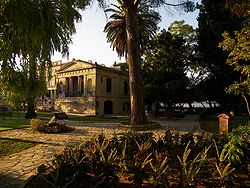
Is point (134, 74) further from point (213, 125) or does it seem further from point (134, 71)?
point (213, 125)

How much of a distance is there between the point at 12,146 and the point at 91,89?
2910 centimetres

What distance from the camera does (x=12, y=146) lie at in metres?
10.0

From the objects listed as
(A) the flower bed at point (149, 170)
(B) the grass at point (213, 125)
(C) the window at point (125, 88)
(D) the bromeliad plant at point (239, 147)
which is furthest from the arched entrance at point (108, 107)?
(D) the bromeliad plant at point (239, 147)

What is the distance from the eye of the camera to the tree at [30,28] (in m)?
7.58

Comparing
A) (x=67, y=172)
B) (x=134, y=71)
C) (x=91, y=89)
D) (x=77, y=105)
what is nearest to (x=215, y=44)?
(x=134, y=71)

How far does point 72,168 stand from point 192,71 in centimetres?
3773

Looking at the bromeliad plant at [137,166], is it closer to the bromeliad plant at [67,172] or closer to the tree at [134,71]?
the bromeliad plant at [67,172]

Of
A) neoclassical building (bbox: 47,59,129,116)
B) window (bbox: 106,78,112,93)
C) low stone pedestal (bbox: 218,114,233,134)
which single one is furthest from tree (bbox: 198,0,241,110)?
window (bbox: 106,78,112,93)

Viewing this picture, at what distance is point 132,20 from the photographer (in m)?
17.5

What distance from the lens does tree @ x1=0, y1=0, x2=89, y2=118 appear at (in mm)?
7578

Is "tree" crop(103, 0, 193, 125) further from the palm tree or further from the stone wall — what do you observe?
the stone wall

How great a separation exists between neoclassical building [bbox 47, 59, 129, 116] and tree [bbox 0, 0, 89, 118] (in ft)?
91.9

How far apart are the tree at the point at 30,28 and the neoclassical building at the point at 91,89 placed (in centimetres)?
2802

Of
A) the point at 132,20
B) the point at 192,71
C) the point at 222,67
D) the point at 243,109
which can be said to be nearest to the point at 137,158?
the point at 132,20
